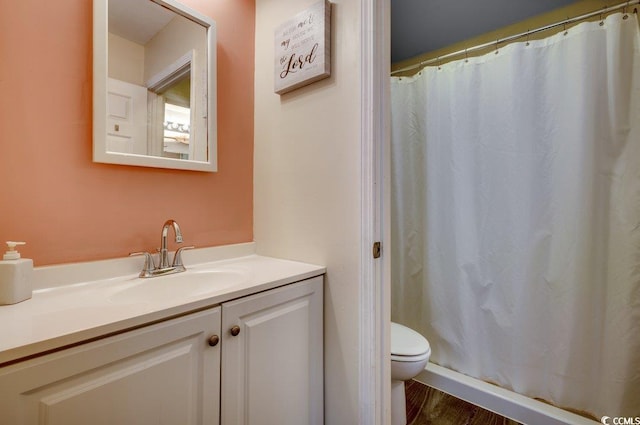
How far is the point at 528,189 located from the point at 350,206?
3.58ft

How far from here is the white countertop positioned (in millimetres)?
572

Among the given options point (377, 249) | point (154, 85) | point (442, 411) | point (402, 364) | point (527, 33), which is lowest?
point (442, 411)

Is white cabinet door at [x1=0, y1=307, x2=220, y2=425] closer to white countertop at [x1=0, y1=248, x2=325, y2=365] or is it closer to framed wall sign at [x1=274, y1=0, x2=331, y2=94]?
white countertop at [x1=0, y1=248, x2=325, y2=365]

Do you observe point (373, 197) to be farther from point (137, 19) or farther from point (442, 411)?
point (442, 411)

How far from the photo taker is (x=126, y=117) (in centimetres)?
108

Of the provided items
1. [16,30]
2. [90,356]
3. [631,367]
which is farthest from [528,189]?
[16,30]

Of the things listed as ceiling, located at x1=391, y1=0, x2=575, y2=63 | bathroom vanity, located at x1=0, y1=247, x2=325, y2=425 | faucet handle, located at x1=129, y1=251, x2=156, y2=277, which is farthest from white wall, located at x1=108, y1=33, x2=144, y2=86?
ceiling, located at x1=391, y1=0, x2=575, y2=63

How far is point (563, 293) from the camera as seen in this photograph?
1.43 m

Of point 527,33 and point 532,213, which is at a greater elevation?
point 527,33

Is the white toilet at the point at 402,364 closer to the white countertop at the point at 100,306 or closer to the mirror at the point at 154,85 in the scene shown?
the white countertop at the point at 100,306

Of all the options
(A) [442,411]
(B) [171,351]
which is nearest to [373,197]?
(B) [171,351]

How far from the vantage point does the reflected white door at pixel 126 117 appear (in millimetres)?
1036

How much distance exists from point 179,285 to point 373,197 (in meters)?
0.80

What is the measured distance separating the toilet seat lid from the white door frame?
1.19ft
